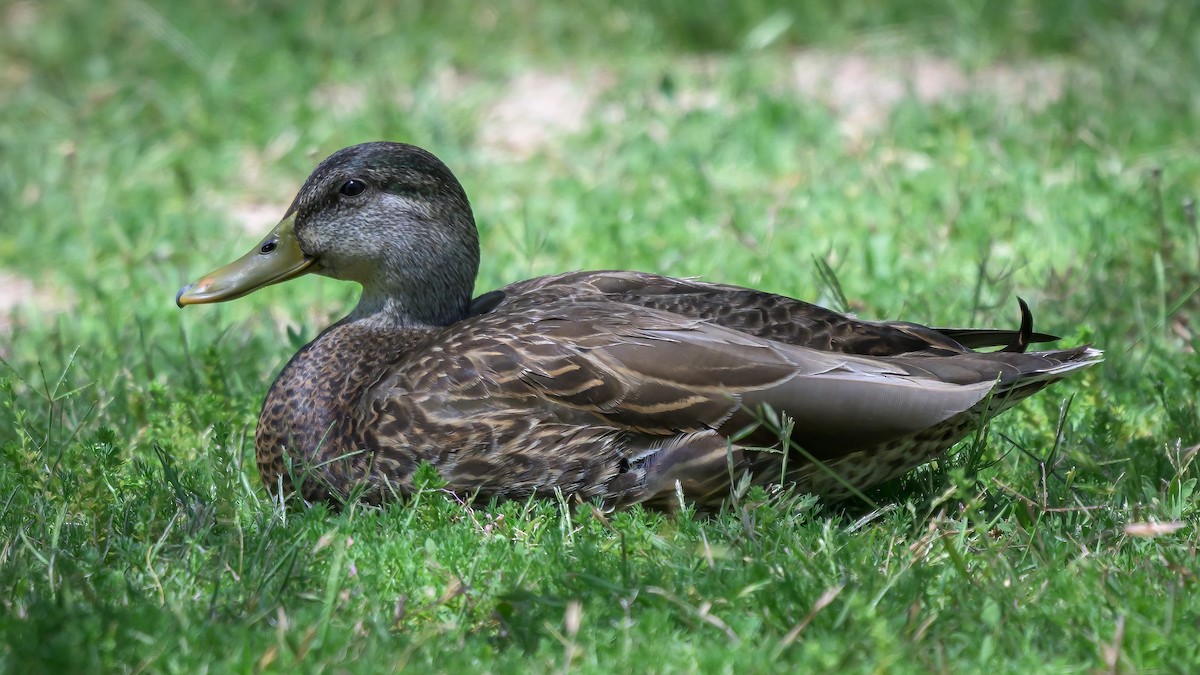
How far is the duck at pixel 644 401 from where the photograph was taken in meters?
3.34

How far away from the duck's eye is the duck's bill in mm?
174

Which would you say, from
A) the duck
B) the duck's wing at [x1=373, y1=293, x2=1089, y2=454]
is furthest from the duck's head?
the duck's wing at [x1=373, y1=293, x2=1089, y2=454]

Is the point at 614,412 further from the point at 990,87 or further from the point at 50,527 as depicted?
the point at 990,87

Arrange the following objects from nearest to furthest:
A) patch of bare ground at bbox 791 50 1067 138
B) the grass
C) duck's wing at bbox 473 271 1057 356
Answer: the grass
duck's wing at bbox 473 271 1057 356
patch of bare ground at bbox 791 50 1067 138

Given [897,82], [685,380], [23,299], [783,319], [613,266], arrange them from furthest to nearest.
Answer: [897,82]
[23,299]
[613,266]
[783,319]
[685,380]

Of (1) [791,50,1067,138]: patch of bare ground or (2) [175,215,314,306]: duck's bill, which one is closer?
(2) [175,215,314,306]: duck's bill

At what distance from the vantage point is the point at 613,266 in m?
5.42

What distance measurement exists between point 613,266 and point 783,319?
182cm

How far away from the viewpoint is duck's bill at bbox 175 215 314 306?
4004 mm

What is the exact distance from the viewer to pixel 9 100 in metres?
7.41

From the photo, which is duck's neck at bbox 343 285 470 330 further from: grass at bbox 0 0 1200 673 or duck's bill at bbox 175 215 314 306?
grass at bbox 0 0 1200 673

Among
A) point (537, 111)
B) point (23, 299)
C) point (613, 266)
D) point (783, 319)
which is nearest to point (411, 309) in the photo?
point (783, 319)

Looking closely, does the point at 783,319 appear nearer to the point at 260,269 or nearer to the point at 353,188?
the point at 353,188

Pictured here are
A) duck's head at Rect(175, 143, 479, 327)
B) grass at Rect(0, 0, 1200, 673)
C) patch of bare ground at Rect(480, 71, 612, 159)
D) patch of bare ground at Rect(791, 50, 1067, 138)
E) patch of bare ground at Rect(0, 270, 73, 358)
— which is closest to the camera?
grass at Rect(0, 0, 1200, 673)
